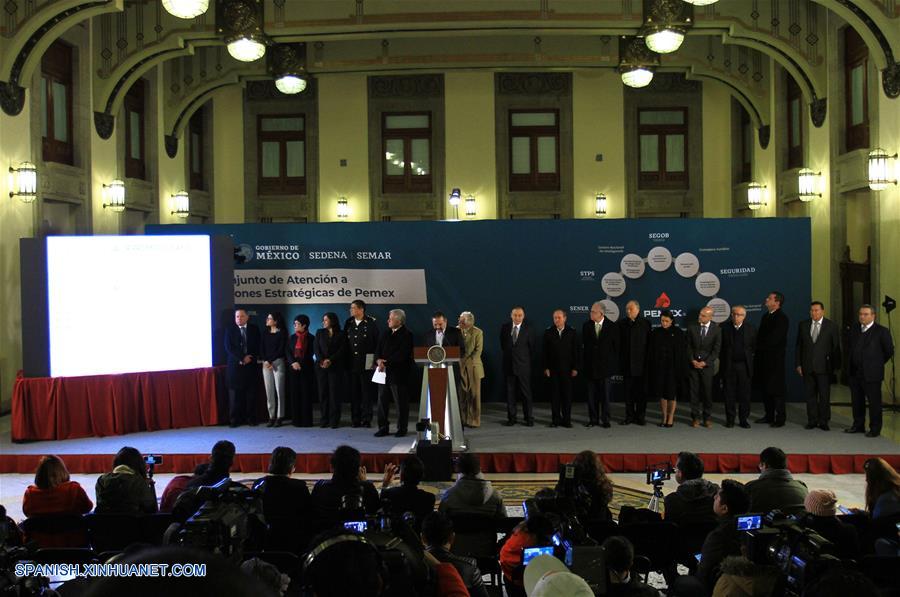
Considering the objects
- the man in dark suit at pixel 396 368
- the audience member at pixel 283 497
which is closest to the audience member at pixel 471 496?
the audience member at pixel 283 497

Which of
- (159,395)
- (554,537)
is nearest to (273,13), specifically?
(159,395)

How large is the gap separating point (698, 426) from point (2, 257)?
328 inches

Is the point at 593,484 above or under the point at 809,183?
under

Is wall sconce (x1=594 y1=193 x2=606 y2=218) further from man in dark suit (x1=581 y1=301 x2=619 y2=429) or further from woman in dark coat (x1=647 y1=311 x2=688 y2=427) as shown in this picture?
woman in dark coat (x1=647 y1=311 x2=688 y2=427)

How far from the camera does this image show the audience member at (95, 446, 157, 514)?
17.0 ft

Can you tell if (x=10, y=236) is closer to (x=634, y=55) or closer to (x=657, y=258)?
(x=657, y=258)

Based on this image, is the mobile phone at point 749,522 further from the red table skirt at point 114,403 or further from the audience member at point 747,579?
the red table skirt at point 114,403

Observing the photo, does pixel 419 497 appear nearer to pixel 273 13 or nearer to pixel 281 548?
pixel 281 548

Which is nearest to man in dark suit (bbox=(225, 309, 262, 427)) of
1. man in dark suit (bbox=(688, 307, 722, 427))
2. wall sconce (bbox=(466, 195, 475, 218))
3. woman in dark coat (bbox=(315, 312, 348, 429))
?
woman in dark coat (bbox=(315, 312, 348, 429))

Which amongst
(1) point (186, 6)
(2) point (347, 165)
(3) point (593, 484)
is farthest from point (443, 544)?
(2) point (347, 165)

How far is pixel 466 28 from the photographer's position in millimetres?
13438

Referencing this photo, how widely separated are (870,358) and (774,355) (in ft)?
3.51

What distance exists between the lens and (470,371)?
34.2ft

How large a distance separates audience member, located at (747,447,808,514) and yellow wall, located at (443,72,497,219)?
13626mm
